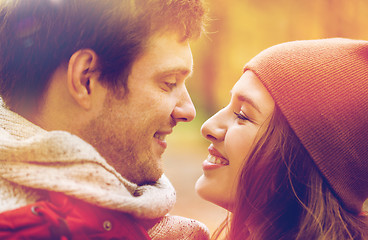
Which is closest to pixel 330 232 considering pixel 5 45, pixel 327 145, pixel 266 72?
pixel 327 145

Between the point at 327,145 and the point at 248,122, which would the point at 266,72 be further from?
the point at 327,145

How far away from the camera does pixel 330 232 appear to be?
157cm

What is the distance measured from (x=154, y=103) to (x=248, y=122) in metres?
0.41

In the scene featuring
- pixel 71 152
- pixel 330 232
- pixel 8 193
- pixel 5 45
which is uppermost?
pixel 5 45

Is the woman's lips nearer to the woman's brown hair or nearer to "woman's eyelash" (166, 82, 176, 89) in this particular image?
the woman's brown hair

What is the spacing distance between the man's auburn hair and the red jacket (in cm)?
52

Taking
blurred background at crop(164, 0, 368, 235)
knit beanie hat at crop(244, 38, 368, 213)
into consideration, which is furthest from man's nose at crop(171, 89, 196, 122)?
blurred background at crop(164, 0, 368, 235)

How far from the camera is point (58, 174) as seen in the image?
48.8 inches

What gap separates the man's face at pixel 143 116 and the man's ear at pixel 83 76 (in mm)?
78

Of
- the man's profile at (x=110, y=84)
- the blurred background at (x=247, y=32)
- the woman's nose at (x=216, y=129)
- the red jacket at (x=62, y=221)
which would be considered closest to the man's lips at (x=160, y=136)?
the man's profile at (x=110, y=84)

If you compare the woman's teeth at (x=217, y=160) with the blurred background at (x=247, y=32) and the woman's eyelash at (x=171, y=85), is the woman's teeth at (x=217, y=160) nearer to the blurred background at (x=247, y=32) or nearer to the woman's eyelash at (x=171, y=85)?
the woman's eyelash at (x=171, y=85)

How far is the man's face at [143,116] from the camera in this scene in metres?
1.58

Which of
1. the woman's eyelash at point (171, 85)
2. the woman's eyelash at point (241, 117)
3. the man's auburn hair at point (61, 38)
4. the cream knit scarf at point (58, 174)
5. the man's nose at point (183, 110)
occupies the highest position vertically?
the man's auburn hair at point (61, 38)

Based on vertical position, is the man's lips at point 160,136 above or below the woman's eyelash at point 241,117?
below
